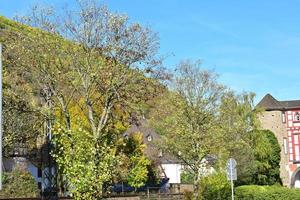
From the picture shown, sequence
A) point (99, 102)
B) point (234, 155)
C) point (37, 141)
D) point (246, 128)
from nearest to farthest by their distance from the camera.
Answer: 1. point (99, 102)
2. point (37, 141)
3. point (234, 155)
4. point (246, 128)

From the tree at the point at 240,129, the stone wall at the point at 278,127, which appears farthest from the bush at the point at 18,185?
the stone wall at the point at 278,127

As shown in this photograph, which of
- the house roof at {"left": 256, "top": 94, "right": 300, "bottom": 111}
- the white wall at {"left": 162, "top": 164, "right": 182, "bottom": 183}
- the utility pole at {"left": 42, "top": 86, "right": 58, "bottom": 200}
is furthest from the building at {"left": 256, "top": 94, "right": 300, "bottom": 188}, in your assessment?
the utility pole at {"left": 42, "top": 86, "right": 58, "bottom": 200}

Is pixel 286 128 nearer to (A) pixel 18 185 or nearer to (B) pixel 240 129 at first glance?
(B) pixel 240 129

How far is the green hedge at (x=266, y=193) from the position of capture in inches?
1373

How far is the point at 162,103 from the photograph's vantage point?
141 ft

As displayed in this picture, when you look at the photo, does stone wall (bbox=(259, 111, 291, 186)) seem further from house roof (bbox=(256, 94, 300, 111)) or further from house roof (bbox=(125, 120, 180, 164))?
house roof (bbox=(125, 120, 180, 164))

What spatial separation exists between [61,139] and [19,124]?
16.2 m

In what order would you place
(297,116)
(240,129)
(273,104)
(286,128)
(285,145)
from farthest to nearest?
(297,116) → (286,128) → (285,145) → (273,104) → (240,129)

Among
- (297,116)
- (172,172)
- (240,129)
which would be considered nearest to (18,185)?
(240,129)

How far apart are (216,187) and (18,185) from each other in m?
13.3

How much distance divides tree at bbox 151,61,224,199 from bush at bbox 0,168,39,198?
11164 millimetres

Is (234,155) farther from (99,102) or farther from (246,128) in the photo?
(99,102)

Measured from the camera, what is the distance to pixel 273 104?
73938mm

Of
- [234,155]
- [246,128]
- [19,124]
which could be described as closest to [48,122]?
[19,124]
